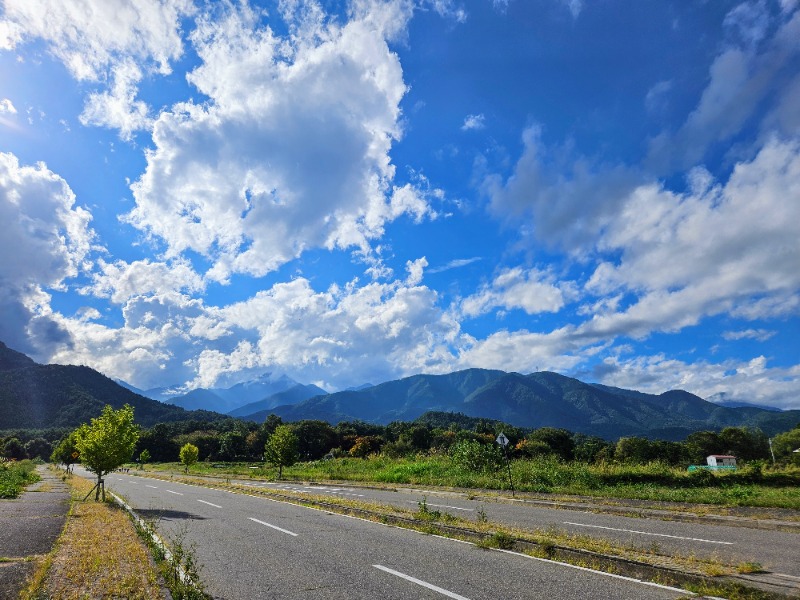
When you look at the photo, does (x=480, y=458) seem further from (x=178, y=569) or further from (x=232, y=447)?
(x=232, y=447)

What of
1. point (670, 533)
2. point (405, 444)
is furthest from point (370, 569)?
point (405, 444)

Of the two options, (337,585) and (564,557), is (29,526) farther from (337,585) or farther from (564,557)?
(564,557)

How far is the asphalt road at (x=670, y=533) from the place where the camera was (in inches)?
340

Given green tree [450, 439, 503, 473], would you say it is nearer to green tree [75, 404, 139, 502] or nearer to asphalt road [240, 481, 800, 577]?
asphalt road [240, 481, 800, 577]

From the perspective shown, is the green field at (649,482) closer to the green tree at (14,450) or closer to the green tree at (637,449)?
the green tree at (637,449)

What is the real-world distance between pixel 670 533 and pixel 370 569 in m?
8.40

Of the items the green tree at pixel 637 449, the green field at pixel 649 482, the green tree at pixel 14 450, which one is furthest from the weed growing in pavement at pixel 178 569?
the green tree at pixel 14 450

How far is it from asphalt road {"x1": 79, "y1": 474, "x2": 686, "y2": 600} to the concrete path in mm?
2785

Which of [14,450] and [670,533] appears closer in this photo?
[670,533]

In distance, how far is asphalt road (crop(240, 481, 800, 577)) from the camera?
8.65 metres

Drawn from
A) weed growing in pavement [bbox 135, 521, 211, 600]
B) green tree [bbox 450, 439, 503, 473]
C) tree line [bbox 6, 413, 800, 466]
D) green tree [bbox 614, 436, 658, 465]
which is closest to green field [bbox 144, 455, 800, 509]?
green tree [bbox 450, 439, 503, 473]

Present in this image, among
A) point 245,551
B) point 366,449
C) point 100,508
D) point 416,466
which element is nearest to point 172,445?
point 366,449

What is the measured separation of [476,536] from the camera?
10.6 meters

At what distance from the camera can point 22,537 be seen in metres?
11.0
